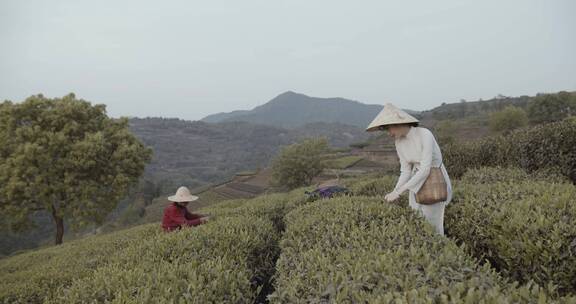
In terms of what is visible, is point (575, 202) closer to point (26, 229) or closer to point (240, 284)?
point (240, 284)

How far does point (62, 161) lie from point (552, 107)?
80980mm

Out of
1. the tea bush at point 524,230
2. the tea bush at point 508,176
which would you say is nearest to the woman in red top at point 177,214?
the tea bush at point 524,230

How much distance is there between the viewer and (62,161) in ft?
54.3

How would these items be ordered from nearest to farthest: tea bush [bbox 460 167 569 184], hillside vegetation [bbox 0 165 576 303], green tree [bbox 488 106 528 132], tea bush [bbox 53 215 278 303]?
hillside vegetation [bbox 0 165 576 303]
tea bush [bbox 53 215 278 303]
tea bush [bbox 460 167 569 184]
green tree [bbox 488 106 528 132]

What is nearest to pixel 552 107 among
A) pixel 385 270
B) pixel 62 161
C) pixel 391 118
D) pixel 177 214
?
pixel 391 118

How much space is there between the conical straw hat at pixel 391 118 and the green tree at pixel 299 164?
33.7 meters

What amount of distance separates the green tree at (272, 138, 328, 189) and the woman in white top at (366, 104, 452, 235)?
33647mm

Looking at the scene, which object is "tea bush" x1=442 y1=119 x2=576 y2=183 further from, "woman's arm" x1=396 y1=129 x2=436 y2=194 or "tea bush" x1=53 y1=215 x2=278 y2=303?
"tea bush" x1=53 y1=215 x2=278 y2=303

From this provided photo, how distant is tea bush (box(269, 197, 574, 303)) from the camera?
8.30 feet

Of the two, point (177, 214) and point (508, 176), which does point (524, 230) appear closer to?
point (508, 176)

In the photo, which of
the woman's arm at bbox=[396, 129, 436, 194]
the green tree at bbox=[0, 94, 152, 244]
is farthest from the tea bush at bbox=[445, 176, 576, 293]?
the green tree at bbox=[0, 94, 152, 244]

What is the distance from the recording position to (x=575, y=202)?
423cm

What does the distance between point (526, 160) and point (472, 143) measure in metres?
2.62

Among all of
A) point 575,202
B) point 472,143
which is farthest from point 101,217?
point 575,202
